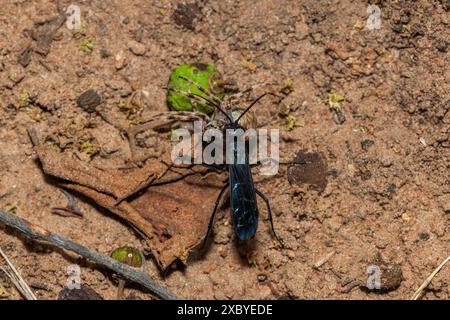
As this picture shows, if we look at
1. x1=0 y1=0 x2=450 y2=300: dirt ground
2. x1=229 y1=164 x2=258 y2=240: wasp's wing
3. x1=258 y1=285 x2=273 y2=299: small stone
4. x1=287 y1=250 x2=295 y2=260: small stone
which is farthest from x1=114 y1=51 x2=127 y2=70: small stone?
x1=258 y1=285 x2=273 y2=299: small stone

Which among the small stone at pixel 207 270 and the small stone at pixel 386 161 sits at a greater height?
the small stone at pixel 386 161

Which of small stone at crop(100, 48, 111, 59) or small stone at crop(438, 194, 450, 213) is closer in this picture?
small stone at crop(438, 194, 450, 213)

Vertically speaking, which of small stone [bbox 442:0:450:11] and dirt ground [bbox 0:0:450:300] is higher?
small stone [bbox 442:0:450:11]

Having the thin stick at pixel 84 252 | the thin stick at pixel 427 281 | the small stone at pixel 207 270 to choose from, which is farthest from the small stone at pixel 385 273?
the thin stick at pixel 84 252

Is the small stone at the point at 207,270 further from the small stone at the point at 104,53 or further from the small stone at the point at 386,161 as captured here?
the small stone at the point at 104,53

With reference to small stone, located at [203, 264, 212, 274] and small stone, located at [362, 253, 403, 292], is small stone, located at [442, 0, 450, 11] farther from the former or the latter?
small stone, located at [203, 264, 212, 274]

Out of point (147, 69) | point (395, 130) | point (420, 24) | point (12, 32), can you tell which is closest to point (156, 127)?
point (147, 69)

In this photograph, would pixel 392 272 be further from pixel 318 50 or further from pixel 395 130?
pixel 318 50
